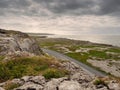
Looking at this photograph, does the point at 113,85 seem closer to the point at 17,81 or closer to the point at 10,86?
the point at 17,81

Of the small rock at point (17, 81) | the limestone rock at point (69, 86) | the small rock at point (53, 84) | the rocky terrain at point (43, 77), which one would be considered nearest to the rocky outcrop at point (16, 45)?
the rocky terrain at point (43, 77)

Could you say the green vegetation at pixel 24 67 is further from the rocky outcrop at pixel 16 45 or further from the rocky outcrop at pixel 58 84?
the rocky outcrop at pixel 16 45

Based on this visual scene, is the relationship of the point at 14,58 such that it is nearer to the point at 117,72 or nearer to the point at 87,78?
the point at 87,78

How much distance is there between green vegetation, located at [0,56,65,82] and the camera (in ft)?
75.2

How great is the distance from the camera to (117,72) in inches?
3012

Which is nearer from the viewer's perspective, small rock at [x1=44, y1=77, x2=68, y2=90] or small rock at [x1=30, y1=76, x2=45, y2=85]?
small rock at [x1=44, y1=77, x2=68, y2=90]

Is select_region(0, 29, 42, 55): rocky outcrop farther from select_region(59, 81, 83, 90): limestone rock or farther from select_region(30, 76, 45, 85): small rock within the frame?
select_region(59, 81, 83, 90): limestone rock

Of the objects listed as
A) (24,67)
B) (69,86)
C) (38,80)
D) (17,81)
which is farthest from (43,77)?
(24,67)

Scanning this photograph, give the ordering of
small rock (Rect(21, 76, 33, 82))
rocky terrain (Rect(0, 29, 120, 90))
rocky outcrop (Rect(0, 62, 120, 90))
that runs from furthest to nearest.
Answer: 1. small rock (Rect(21, 76, 33, 82))
2. rocky terrain (Rect(0, 29, 120, 90))
3. rocky outcrop (Rect(0, 62, 120, 90))

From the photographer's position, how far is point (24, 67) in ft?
80.5

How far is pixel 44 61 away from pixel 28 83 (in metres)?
7.06

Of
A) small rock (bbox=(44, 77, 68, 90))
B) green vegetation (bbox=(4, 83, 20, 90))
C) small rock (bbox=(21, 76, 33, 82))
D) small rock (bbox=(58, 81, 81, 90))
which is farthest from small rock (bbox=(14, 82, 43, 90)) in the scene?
small rock (bbox=(58, 81, 81, 90))

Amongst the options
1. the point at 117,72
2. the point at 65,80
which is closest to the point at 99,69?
the point at 117,72

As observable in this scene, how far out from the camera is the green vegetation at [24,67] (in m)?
22.9
